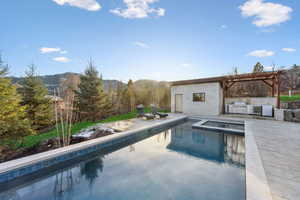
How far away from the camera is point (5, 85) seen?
4.60m

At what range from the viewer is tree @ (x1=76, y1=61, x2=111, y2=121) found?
1020 cm

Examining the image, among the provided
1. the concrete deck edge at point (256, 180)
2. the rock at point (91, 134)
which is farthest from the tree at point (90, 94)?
the concrete deck edge at point (256, 180)

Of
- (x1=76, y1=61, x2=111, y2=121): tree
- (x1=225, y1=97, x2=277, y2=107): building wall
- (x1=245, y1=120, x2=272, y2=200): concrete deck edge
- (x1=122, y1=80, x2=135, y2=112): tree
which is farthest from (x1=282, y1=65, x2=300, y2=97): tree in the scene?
(x1=76, y1=61, x2=111, y2=121): tree

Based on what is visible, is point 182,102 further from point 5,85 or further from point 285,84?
point 285,84

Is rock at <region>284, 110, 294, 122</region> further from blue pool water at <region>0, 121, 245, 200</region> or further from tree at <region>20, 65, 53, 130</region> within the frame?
tree at <region>20, 65, 53, 130</region>

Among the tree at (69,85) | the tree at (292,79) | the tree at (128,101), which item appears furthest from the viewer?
the tree at (292,79)

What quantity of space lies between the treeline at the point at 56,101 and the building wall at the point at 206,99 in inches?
153

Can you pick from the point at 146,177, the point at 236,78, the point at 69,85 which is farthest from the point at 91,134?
the point at 236,78

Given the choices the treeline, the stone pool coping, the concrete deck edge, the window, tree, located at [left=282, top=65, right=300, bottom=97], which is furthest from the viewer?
tree, located at [left=282, top=65, right=300, bottom=97]

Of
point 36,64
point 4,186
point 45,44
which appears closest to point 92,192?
point 4,186

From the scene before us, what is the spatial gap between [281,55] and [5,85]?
2393 centimetres

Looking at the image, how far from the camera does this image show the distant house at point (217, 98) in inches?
376

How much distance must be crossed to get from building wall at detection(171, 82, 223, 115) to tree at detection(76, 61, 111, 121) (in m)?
7.22

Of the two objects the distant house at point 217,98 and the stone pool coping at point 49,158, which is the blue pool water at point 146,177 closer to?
the stone pool coping at point 49,158
